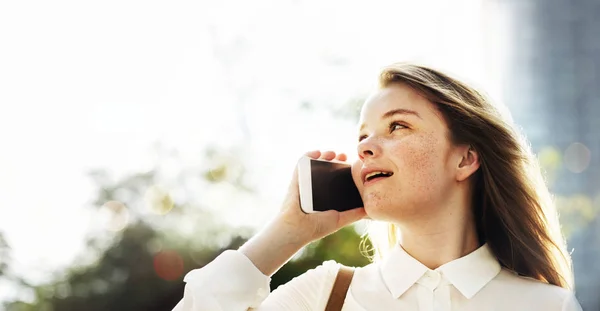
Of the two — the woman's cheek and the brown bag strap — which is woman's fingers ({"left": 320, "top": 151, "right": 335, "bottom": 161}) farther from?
the brown bag strap

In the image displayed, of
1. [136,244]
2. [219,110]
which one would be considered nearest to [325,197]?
[136,244]

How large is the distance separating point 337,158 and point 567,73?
3912 centimetres

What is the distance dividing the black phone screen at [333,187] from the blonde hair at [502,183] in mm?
312

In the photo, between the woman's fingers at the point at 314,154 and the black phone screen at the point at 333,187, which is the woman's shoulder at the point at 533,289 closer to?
the black phone screen at the point at 333,187

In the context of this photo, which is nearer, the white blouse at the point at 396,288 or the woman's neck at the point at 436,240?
the white blouse at the point at 396,288

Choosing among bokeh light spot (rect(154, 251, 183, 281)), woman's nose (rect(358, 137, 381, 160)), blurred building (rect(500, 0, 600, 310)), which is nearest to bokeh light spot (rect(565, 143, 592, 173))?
blurred building (rect(500, 0, 600, 310))

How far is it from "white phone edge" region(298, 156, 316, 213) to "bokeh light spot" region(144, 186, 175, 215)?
9.61 m

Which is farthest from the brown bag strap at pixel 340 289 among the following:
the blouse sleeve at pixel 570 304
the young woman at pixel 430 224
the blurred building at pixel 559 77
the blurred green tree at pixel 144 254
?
the blurred building at pixel 559 77

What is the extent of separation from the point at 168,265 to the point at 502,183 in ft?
29.3

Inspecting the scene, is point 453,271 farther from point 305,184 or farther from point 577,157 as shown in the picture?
point 577,157

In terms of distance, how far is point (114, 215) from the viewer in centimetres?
1170

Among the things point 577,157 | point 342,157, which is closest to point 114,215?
point 342,157

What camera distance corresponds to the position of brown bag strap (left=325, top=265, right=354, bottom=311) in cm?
216

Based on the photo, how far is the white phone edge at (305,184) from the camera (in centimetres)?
225
